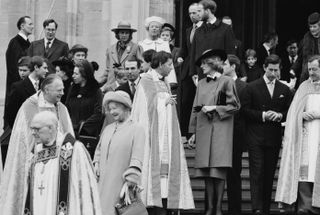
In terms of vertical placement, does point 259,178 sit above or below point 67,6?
below

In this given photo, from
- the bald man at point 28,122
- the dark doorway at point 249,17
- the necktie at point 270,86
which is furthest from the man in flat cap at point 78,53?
the dark doorway at point 249,17

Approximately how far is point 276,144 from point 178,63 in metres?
3.10

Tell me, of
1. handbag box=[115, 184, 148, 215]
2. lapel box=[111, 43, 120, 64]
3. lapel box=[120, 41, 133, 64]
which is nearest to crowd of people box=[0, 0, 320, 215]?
handbag box=[115, 184, 148, 215]

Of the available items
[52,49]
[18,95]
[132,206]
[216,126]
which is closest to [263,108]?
[216,126]

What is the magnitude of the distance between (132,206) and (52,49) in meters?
6.03

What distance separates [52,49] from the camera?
74.5 ft

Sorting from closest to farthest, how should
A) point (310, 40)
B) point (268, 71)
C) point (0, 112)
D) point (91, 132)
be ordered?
1. point (91, 132)
2. point (268, 71)
3. point (310, 40)
4. point (0, 112)

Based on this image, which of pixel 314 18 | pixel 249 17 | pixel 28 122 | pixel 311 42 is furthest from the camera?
pixel 249 17

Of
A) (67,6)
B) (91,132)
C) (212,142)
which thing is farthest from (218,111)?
(67,6)

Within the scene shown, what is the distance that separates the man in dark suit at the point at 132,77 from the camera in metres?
20.4

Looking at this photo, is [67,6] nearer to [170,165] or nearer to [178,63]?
[178,63]

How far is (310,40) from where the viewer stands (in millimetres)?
Answer: 22219

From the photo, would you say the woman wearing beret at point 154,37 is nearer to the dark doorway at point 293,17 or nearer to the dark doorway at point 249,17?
the dark doorway at point 249,17

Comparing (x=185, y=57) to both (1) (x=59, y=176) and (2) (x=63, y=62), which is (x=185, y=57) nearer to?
(2) (x=63, y=62)
